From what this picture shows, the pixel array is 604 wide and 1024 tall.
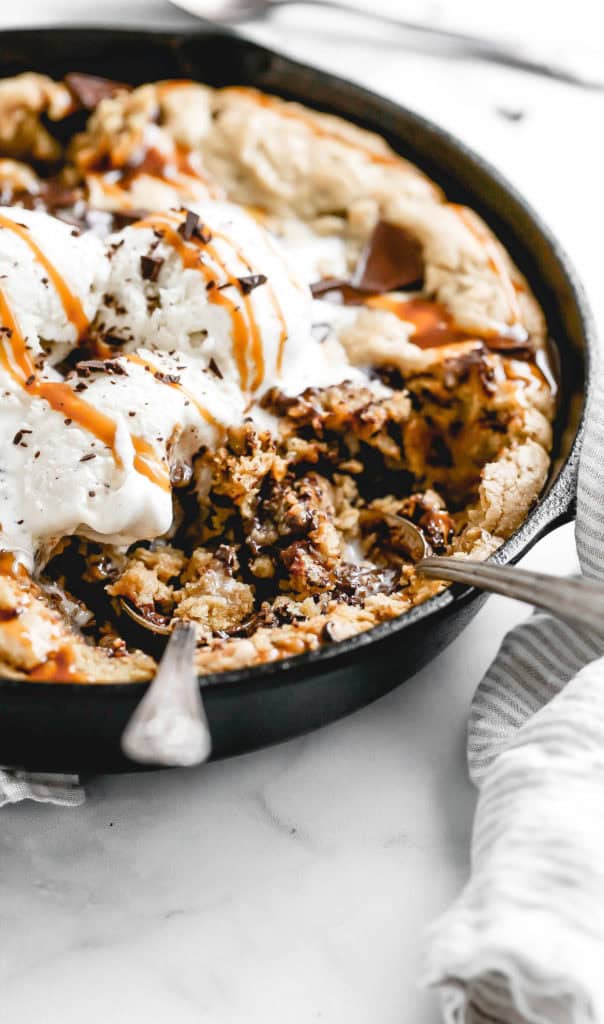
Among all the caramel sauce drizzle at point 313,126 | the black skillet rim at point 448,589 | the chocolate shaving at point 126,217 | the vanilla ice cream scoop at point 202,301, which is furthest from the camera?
the caramel sauce drizzle at point 313,126

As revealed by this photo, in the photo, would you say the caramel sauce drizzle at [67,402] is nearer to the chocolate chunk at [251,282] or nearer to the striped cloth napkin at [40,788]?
the chocolate chunk at [251,282]

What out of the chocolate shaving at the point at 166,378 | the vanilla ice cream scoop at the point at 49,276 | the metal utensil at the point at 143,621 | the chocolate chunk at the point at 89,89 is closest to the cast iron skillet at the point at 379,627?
the chocolate chunk at the point at 89,89

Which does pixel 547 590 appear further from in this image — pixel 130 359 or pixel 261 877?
pixel 130 359

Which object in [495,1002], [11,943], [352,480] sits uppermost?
[352,480]

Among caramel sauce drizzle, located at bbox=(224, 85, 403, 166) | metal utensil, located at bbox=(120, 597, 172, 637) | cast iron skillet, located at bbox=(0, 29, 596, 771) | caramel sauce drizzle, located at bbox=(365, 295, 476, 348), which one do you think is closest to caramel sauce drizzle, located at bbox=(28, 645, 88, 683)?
cast iron skillet, located at bbox=(0, 29, 596, 771)

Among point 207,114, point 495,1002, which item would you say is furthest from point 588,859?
point 207,114

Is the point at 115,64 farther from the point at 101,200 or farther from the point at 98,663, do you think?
the point at 98,663

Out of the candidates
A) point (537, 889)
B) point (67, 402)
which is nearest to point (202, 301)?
point (67, 402)
